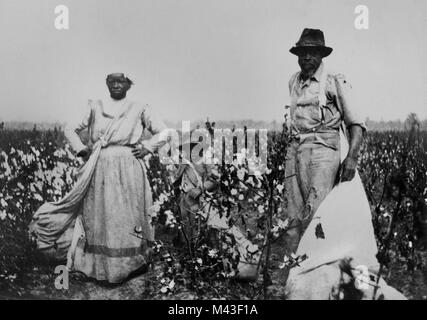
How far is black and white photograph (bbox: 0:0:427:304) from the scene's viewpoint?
5.11 m

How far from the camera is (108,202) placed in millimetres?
5266

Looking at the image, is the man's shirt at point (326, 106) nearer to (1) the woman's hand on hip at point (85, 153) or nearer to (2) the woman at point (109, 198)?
(2) the woman at point (109, 198)

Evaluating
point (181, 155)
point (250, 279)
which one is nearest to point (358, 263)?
point (250, 279)

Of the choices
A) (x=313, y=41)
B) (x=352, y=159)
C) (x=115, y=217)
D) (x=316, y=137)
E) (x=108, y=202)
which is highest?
(x=313, y=41)

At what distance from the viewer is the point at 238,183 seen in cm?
514

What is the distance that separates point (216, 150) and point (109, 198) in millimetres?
1086

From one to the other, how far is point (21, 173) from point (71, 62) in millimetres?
1163

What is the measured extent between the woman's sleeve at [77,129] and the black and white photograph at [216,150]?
1 centimetres

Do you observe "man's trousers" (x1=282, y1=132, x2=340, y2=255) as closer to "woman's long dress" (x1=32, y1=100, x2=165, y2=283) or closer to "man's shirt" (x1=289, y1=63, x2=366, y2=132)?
"man's shirt" (x1=289, y1=63, x2=366, y2=132)

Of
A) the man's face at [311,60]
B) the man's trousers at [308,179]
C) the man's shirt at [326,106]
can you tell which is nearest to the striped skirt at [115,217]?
the man's trousers at [308,179]

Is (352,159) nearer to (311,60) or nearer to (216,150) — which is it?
(311,60)

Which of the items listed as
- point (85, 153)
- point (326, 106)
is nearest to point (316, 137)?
point (326, 106)

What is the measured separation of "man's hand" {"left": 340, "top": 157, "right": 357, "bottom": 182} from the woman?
1670 millimetres

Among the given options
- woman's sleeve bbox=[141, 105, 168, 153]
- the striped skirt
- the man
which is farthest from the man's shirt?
the striped skirt
